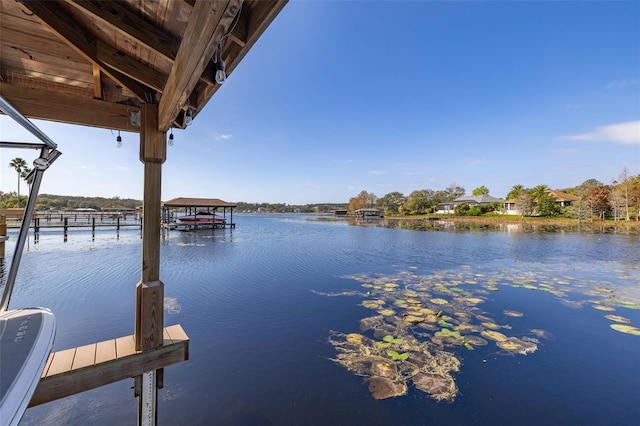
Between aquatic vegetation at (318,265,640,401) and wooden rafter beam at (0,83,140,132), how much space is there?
382cm

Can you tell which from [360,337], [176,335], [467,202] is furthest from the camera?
[467,202]

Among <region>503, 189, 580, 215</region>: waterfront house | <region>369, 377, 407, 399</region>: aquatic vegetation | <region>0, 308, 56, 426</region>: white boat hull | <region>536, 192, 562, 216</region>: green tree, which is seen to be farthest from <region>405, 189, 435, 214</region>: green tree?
<region>0, 308, 56, 426</region>: white boat hull

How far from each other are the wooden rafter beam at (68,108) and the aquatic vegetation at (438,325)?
3.82 m

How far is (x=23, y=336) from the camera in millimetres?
1293

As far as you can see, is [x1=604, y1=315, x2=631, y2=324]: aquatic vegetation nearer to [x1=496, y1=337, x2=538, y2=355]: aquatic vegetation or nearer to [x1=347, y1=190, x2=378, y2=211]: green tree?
[x1=496, y1=337, x2=538, y2=355]: aquatic vegetation

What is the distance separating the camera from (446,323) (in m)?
4.53

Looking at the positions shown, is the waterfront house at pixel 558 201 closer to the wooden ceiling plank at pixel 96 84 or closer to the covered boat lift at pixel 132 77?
the covered boat lift at pixel 132 77

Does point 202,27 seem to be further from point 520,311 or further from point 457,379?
point 520,311

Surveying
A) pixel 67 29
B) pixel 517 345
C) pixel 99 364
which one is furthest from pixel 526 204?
pixel 67 29

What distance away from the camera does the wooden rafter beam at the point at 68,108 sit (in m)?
1.96

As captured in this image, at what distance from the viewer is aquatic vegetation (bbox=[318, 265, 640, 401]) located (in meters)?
3.23

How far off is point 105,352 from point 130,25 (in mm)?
2446

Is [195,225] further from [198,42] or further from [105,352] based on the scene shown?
[198,42]

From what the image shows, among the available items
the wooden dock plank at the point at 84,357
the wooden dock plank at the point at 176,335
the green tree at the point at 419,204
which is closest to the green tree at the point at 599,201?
the green tree at the point at 419,204
